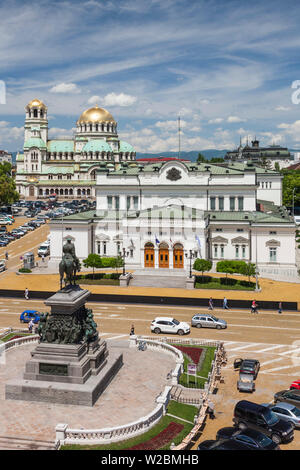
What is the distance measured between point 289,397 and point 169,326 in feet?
47.8

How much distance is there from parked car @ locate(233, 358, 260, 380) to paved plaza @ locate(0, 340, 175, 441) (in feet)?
14.9

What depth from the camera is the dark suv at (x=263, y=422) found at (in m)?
22.3

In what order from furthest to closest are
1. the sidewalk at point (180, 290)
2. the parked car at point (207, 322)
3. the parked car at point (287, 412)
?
the sidewalk at point (180, 290), the parked car at point (207, 322), the parked car at point (287, 412)

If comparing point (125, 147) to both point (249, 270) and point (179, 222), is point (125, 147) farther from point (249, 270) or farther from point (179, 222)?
point (249, 270)

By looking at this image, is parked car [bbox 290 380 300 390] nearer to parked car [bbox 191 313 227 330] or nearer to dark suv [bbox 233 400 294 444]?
dark suv [bbox 233 400 294 444]

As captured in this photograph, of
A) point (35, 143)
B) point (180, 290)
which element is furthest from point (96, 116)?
point (180, 290)

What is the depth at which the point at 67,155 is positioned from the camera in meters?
191

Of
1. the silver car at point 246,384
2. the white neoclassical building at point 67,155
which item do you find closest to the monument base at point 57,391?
the silver car at point 246,384

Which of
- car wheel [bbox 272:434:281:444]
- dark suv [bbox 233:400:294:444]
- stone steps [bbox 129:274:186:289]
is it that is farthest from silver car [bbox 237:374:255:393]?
stone steps [bbox 129:274:186:289]

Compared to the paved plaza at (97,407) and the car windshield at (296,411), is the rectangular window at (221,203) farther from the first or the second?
the car windshield at (296,411)

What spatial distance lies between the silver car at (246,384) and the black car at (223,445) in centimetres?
754

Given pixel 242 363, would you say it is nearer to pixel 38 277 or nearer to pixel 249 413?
pixel 249 413

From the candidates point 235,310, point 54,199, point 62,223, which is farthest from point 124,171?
point 54,199

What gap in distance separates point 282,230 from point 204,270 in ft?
46.9
